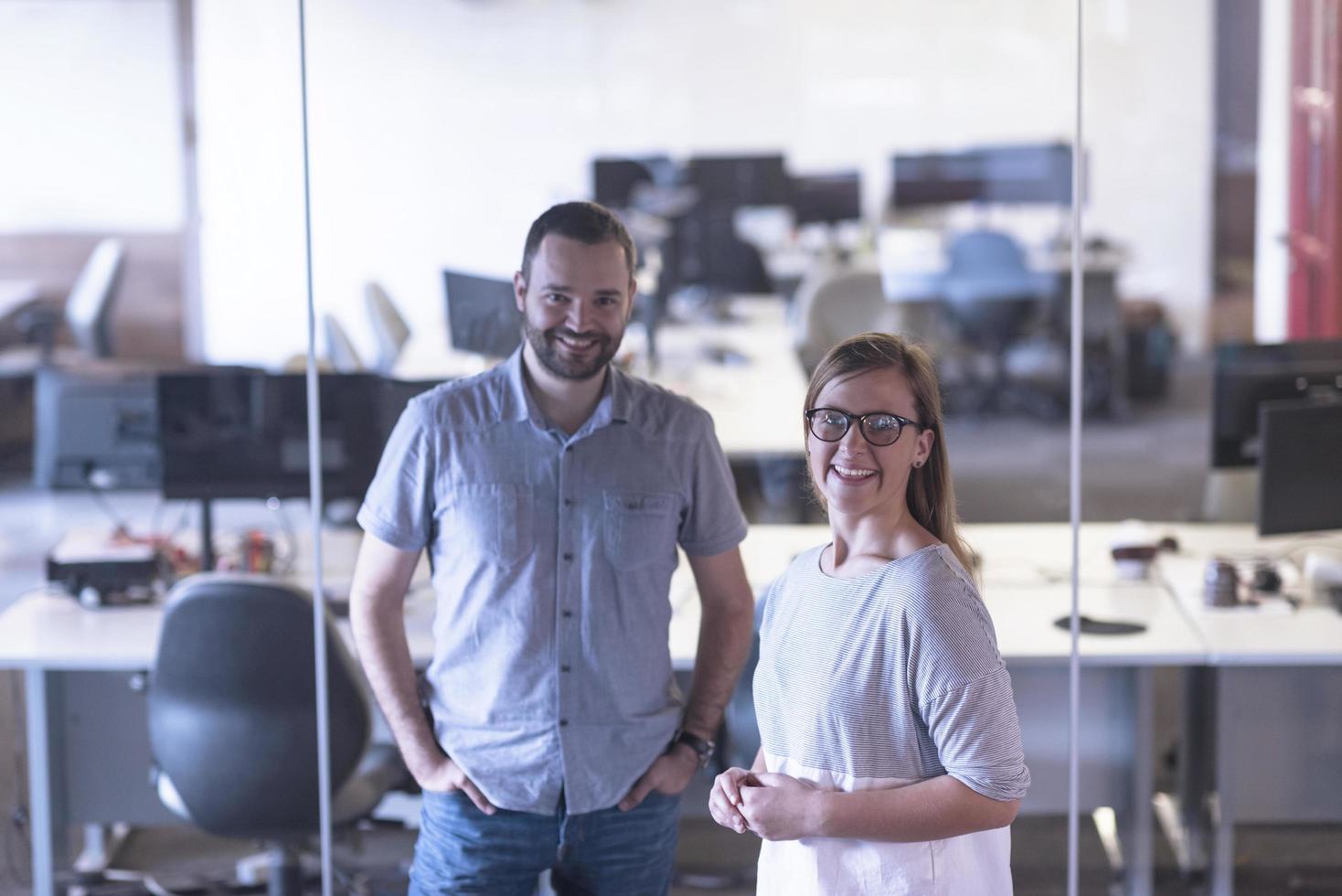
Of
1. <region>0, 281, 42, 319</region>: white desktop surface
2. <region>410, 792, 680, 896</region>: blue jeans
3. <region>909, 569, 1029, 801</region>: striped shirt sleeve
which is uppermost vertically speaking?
<region>0, 281, 42, 319</region>: white desktop surface

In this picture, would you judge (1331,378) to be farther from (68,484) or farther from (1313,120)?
(68,484)

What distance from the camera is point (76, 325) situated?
404 centimetres

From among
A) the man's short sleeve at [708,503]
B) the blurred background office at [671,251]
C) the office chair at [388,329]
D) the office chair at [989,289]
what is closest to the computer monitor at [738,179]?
the blurred background office at [671,251]

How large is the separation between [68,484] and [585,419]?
2.08 meters

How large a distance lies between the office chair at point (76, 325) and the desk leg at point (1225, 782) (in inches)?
112

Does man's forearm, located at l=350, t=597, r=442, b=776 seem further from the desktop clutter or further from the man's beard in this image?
the desktop clutter

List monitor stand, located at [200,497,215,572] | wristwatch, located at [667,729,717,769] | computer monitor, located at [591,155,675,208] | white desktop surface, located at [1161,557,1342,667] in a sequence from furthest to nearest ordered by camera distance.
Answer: computer monitor, located at [591,155,675,208], monitor stand, located at [200,497,215,572], white desktop surface, located at [1161,557,1342,667], wristwatch, located at [667,729,717,769]

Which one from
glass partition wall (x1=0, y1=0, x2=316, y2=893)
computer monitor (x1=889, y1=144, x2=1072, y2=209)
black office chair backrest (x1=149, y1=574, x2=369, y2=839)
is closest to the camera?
black office chair backrest (x1=149, y1=574, x2=369, y2=839)

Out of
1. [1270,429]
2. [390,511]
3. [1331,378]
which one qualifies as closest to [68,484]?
→ [390,511]

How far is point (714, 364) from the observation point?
17.4ft

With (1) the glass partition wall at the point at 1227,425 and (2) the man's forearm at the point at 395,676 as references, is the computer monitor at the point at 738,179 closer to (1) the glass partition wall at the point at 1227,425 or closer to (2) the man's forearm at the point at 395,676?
(1) the glass partition wall at the point at 1227,425

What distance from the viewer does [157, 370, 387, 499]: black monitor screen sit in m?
3.66

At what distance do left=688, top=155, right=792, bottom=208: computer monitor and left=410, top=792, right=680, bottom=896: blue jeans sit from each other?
5.24 m

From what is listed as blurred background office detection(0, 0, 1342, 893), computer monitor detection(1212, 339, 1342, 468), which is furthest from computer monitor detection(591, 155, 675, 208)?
computer monitor detection(1212, 339, 1342, 468)
